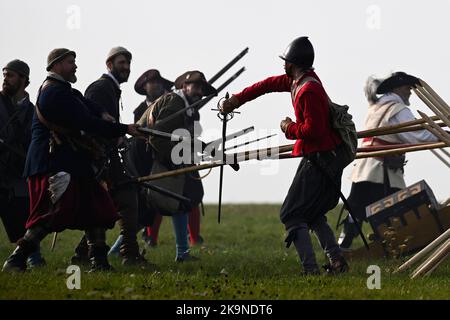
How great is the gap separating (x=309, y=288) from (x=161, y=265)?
10.1 feet

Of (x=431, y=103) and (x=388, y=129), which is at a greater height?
(x=431, y=103)

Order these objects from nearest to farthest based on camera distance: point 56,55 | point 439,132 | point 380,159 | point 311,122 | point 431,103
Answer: point 311,122 → point 439,132 → point 431,103 → point 56,55 → point 380,159

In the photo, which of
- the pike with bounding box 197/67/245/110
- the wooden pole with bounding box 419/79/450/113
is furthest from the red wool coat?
the pike with bounding box 197/67/245/110

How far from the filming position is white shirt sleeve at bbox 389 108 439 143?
11.3 meters

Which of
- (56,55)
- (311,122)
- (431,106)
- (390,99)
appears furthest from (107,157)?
(390,99)

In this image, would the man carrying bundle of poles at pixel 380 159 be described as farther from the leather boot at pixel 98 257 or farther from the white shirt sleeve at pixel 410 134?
the leather boot at pixel 98 257

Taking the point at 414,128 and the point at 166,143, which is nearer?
the point at 414,128

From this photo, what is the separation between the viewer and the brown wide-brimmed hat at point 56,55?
9.52m

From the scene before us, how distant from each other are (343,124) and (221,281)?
1.67 m

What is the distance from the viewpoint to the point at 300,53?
9.05m

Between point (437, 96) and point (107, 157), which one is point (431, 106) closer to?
point (437, 96)

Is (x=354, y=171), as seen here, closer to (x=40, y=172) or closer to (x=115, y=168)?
(x=115, y=168)

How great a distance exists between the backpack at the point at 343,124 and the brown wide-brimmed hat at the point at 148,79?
475 centimetres
